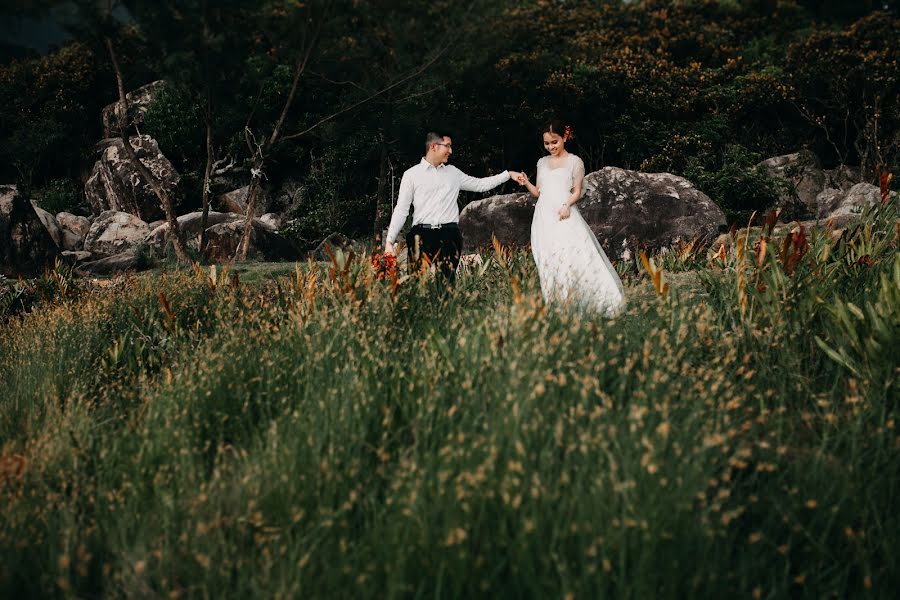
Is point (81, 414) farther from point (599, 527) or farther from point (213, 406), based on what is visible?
point (599, 527)

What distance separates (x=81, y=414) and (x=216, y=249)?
447 inches

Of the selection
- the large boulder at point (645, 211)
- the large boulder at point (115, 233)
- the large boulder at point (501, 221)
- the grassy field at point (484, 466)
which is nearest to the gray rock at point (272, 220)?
the large boulder at point (115, 233)

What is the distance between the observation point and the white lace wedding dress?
5.86 m

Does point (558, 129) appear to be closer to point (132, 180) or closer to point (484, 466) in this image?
point (484, 466)

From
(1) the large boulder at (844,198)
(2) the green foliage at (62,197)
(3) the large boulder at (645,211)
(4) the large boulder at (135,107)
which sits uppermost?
(4) the large boulder at (135,107)

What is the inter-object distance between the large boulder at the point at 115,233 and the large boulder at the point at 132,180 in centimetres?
90

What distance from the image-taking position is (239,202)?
1828 cm

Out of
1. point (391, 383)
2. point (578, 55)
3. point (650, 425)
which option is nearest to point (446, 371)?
point (391, 383)

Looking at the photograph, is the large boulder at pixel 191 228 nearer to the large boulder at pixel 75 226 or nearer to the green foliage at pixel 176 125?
the large boulder at pixel 75 226

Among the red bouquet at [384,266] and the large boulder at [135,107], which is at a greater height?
the large boulder at [135,107]

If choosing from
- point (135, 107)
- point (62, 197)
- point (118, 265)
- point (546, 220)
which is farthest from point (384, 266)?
point (62, 197)

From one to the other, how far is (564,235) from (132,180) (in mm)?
14964

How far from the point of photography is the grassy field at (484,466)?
2295mm

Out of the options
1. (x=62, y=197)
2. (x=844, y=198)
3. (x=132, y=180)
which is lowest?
(x=844, y=198)
